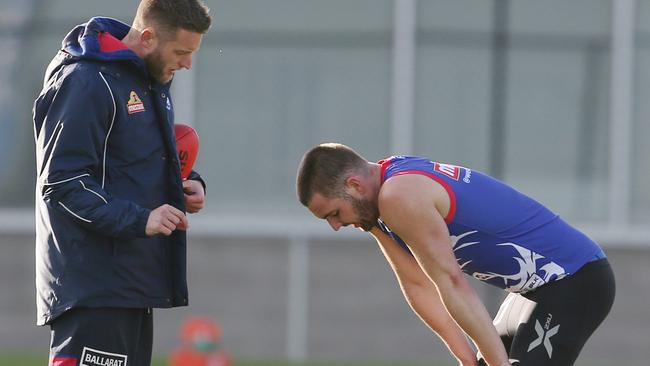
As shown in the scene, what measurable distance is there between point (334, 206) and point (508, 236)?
2.09 feet

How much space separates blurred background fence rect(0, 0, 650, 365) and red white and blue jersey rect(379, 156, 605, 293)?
5.76 m

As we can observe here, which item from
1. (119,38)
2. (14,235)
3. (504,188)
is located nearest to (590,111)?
(14,235)

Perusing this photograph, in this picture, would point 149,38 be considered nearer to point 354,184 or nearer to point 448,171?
point 354,184

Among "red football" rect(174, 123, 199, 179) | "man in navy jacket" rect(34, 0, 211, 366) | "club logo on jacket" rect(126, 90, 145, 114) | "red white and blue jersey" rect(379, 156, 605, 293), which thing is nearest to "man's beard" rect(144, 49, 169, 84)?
"man in navy jacket" rect(34, 0, 211, 366)

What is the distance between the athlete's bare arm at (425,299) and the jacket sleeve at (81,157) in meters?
1.09

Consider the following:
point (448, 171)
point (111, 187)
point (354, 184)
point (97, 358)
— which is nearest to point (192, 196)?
point (111, 187)

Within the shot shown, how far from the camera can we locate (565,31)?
1081cm

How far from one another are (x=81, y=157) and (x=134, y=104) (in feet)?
0.92

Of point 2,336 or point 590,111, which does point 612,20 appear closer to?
point 590,111

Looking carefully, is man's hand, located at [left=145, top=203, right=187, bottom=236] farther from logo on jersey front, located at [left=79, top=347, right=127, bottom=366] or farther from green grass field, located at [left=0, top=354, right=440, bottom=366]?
green grass field, located at [left=0, top=354, right=440, bottom=366]

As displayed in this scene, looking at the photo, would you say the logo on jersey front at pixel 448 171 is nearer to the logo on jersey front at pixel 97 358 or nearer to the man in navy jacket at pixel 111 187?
the man in navy jacket at pixel 111 187

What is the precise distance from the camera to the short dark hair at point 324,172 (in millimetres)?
4652

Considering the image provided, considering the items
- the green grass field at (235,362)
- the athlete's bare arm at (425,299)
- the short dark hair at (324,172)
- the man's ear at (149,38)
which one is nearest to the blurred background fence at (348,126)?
the green grass field at (235,362)

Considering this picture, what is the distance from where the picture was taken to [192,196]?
480 cm
